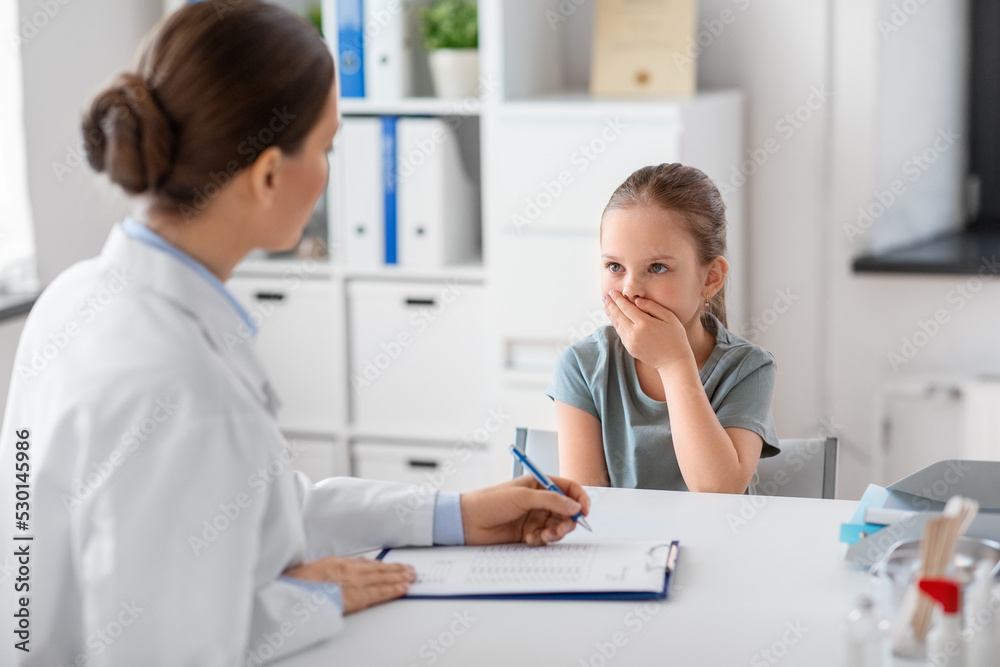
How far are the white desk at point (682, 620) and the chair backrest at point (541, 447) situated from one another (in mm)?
473

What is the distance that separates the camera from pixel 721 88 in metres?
2.99

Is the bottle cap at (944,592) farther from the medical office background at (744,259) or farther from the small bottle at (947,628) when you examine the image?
the medical office background at (744,259)

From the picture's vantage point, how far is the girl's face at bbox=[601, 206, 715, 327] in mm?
1640

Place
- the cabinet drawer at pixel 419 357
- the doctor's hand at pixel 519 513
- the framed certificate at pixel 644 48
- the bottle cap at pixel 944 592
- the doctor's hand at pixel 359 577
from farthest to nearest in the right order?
the cabinet drawer at pixel 419 357 → the framed certificate at pixel 644 48 → the doctor's hand at pixel 519 513 → the doctor's hand at pixel 359 577 → the bottle cap at pixel 944 592

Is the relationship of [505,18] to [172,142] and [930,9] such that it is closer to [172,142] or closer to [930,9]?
[930,9]

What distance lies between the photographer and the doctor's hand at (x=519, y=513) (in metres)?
1.24

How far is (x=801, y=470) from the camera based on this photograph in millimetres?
1704

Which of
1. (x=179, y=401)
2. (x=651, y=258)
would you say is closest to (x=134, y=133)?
(x=179, y=401)

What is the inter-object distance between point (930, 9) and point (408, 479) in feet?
6.02

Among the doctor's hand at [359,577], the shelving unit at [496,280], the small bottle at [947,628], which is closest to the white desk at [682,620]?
the doctor's hand at [359,577]

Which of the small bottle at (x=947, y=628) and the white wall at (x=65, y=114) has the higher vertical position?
the white wall at (x=65, y=114)

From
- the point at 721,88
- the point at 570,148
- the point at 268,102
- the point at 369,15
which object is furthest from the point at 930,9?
the point at 268,102

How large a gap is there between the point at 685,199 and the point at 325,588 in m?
0.87

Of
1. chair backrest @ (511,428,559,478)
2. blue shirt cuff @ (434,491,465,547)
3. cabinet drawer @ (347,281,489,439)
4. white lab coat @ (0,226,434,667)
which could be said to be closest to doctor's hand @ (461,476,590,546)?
blue shirt cuff @ (434,491,465,547)
